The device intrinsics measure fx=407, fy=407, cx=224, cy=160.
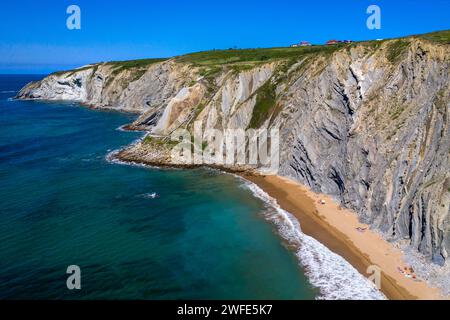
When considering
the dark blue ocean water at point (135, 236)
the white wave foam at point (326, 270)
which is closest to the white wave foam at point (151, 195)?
the dark blue ocean water at point (135, 236)

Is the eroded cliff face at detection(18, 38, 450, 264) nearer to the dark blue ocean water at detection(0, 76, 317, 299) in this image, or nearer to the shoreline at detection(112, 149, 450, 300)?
the shoreline at detection(112, 149, 450, 300)

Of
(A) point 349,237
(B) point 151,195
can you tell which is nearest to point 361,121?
(A) point 349,237

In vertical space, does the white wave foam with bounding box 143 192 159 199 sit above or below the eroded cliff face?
below

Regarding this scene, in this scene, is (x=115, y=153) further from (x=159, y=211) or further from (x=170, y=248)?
(x=170, y=248)

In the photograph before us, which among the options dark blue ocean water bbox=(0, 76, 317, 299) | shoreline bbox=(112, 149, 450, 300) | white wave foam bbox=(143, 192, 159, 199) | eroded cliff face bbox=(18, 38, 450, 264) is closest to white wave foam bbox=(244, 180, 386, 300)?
shoreline bbox=(112, 149, 450, 300)

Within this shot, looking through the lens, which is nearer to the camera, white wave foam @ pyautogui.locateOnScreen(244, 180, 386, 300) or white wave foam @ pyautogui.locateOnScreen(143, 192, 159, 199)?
white wave foam @ pyautogui.locateOnScreen(244, 180, 386, 300)

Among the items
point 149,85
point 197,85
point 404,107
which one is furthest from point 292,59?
point 149,85

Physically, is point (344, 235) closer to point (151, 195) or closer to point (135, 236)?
point (135, 236)
